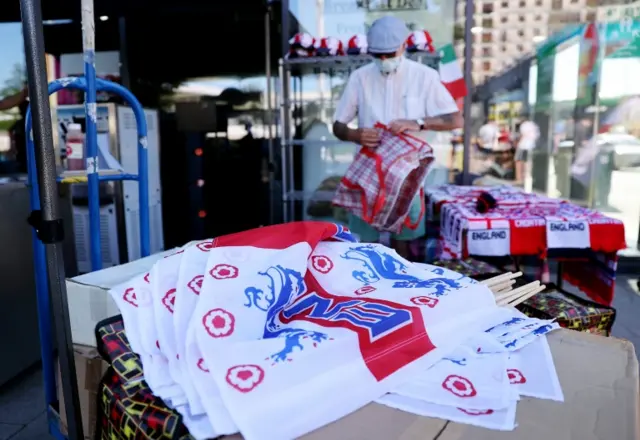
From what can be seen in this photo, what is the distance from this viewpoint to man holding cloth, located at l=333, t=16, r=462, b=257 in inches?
104

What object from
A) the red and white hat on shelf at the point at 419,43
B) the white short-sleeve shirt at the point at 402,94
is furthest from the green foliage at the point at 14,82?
the white short-sleeve shirt at the point at 402,94

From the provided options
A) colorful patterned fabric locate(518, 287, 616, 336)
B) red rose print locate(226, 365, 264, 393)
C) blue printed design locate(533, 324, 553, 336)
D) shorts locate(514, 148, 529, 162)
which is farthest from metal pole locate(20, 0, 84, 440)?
shorts locate(514, 148, 529, 162)

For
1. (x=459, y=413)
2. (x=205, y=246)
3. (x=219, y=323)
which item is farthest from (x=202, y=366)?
(x=459, y=413)

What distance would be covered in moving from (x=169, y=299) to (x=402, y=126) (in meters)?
1.85

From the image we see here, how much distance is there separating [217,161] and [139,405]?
4.66 metres

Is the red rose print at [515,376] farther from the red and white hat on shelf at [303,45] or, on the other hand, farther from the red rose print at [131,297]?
the red and white hat on shelf at [303,45]

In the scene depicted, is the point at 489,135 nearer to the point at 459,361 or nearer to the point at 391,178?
the point at 391,178

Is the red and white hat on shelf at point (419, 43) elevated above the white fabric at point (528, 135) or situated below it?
above

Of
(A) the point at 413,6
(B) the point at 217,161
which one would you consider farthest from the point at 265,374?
(B) the point at 217,161

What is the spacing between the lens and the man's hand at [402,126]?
261cm

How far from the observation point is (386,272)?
1.29 m

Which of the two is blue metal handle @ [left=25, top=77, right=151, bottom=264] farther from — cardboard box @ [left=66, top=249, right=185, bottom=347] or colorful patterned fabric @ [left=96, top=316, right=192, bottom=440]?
colorful patterned fabric @ [left=96, top=316, right=192, bottom=440]

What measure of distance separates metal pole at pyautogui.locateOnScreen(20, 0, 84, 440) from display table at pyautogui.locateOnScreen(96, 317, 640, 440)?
93 millimetres

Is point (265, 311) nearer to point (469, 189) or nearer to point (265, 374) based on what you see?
point (265, 374)
